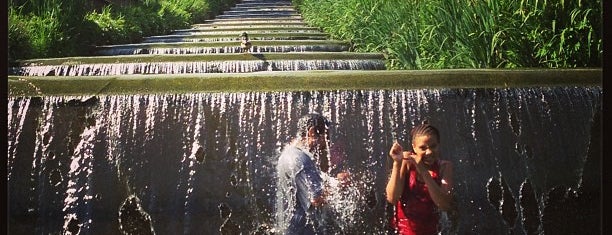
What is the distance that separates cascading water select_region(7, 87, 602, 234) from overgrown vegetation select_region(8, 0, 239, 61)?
1702 mm

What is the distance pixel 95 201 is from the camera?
447 cm

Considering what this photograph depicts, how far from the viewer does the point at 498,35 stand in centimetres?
513

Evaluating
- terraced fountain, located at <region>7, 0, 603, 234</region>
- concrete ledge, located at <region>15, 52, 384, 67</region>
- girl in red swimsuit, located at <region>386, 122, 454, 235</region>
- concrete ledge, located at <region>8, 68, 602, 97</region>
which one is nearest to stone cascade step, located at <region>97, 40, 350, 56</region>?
concrete ledge, located at <region>15, 52, 384, 67</region>

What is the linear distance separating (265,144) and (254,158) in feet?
0.36

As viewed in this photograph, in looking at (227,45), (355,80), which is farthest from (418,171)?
(227,45)

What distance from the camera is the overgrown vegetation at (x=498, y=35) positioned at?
493cm

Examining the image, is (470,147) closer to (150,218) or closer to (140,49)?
(150,218)

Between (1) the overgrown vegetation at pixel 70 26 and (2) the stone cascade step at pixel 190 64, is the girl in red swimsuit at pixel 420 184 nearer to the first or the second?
(2) the stone cascade step at pixel 190 64

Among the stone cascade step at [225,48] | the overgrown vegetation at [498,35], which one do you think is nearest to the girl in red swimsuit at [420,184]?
the overgrown vegetation at [498,35]

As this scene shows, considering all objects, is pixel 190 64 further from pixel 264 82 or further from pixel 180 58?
pixel 264 82

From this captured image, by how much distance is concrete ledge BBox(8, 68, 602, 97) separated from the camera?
4.23m

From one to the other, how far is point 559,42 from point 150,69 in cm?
317

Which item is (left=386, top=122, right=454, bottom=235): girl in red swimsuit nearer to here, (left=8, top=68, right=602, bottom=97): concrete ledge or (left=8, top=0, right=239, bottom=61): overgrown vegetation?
(left=8, top=68, right=602, bottom=97): concrete ledge

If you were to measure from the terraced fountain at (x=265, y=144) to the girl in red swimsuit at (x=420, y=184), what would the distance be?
1618mm
